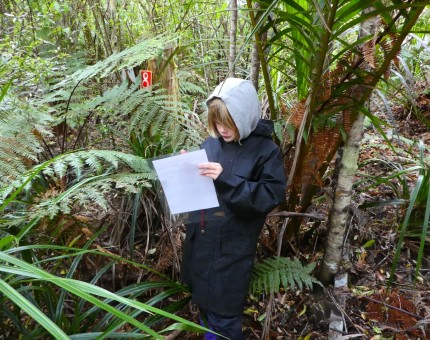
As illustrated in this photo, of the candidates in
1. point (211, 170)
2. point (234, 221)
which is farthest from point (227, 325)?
point (211, 170)

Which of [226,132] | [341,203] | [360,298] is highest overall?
[226,132]

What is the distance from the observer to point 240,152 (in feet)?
4.93

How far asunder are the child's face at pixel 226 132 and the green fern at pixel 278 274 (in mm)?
676

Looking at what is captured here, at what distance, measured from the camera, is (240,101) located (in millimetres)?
1368

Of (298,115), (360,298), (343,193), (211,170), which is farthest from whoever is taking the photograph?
(360,298)

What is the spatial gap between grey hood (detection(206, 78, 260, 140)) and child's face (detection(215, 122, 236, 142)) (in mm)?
45

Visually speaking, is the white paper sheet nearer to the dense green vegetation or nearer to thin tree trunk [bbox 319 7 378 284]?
the dense green vegetation

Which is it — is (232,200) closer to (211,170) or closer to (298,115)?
(211,170)

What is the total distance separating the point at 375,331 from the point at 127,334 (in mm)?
1169

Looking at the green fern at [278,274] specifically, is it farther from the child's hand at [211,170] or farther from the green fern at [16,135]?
the green fern at [16,135]

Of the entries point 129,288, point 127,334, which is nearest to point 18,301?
point 127,334

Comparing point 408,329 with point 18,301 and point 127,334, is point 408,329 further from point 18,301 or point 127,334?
point 18,301

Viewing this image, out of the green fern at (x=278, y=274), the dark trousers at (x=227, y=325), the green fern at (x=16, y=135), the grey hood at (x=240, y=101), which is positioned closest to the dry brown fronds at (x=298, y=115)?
the grey hood at (x=240, y=101)

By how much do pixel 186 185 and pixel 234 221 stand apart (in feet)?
0.94
